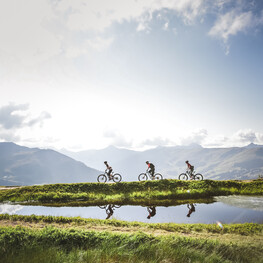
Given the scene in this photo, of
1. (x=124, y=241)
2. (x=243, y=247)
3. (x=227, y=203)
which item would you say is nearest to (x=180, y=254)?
(x=124, y=241)

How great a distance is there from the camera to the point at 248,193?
93.2ft

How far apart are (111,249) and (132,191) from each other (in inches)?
772

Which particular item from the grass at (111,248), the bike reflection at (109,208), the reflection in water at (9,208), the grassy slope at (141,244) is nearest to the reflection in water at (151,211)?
the bike reflection at (109,208)

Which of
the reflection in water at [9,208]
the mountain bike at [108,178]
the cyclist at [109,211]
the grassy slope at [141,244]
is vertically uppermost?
the mountain bike at [108,178]

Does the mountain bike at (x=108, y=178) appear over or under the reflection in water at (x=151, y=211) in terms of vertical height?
over

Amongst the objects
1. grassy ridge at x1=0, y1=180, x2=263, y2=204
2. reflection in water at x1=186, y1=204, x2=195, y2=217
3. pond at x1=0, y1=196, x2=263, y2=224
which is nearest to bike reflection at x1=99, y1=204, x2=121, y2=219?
pond at x1=0, y1=196, x2=263, y2=224

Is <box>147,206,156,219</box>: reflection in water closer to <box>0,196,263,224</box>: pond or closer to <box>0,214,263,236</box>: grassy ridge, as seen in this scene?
<box>0,196,263,224</box>: pond

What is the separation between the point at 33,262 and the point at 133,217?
1237cm

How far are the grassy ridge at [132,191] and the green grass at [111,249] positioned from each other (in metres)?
13.9

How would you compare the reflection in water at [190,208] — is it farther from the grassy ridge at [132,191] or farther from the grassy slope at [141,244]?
the grassy slope at [141,244]

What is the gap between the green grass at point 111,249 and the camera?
7420mm

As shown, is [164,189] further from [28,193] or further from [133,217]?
[28,193]

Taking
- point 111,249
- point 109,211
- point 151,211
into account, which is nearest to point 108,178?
point 109,211

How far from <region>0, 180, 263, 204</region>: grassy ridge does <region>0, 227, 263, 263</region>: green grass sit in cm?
1389
